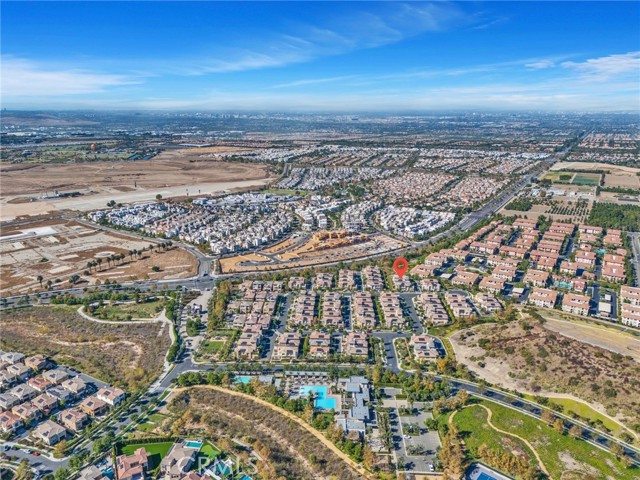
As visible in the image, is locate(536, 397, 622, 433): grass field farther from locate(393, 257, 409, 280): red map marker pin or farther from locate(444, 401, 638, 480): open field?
locate(393, 257, 409, 280): red map marker pin

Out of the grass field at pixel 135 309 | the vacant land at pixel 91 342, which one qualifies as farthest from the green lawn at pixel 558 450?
the grass field at pixel 135 309

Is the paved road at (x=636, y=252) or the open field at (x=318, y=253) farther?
the open field at (x=318, y=253)

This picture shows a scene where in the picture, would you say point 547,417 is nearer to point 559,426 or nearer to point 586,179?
point 559,426

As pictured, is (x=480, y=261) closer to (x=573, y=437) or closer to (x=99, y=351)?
(x=573, y=437)

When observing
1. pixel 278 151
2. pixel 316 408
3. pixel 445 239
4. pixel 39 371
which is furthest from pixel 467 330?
pixel 278 151

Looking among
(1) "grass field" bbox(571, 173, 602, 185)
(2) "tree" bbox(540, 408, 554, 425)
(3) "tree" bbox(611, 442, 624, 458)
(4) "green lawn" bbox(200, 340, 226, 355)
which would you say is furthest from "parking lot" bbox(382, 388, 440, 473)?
(1) "grass field" bbox(571, 173, 602, 185)

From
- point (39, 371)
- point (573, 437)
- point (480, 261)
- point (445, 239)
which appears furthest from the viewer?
point (445, 239)

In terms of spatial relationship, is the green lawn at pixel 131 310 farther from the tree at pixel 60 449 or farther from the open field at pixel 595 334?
the open field at pixel 595 334
